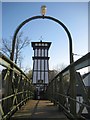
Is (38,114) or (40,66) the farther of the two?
(40,66)

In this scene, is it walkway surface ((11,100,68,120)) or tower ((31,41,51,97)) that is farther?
tower ((31,41,51,97))

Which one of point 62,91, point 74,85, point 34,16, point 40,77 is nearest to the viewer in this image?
point 74,85

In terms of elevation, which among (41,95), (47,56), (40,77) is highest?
(47,56)

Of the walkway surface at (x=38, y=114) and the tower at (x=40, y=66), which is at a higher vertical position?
the tower at (x=40, y=66)

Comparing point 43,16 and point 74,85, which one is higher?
point 43,16

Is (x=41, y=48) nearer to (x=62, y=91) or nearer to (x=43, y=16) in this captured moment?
(x=43, y=16)

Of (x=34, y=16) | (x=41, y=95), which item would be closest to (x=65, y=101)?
(x=34, y=16)

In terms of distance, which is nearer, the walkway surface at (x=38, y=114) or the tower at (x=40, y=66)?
the walkway surface at (x=38, y=114)

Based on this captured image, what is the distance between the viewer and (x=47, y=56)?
96.9 ft

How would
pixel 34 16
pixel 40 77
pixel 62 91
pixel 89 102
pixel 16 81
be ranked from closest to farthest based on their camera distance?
pixel 89 102 < pixel 16 81 < pixel 62 91 < pixel 34 16 < pixel 40 77

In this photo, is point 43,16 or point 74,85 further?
point 43,16

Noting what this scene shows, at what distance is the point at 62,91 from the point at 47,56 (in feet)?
75.8

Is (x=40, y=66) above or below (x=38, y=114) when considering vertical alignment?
above

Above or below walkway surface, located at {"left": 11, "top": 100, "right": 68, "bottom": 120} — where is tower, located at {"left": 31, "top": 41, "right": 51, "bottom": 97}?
above
